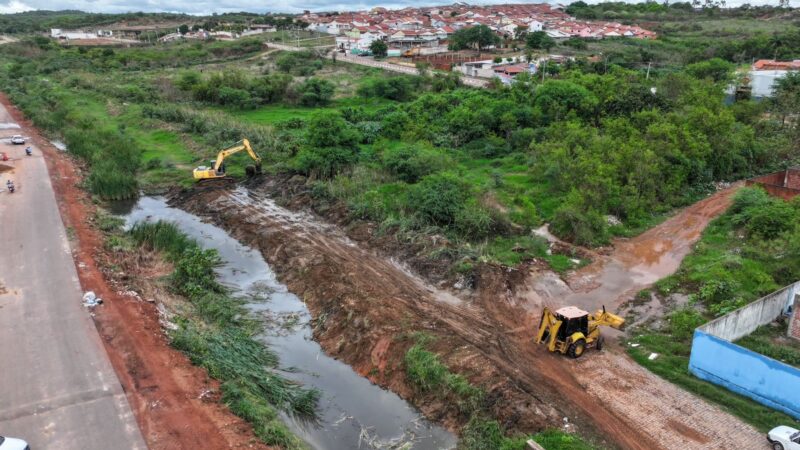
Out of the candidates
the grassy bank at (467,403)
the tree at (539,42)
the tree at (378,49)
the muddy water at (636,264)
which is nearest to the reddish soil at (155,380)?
the grassy bank at (467,403)

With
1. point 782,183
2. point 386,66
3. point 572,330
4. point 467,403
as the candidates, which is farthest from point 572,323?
point 386,66

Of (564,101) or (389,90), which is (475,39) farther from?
(564,101)

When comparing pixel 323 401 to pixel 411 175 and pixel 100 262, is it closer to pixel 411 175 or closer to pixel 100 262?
pixel 100 262

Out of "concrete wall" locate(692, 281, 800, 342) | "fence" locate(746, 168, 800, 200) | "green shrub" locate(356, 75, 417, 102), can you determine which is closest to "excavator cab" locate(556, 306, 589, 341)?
"concrete wall" locate(692, 281, 800, 342)

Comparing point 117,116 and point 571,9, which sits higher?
point 571,9

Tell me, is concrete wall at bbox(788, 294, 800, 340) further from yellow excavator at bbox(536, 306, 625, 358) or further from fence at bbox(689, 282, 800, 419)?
yellow excavator at bbox(536, 306, 625, 358)

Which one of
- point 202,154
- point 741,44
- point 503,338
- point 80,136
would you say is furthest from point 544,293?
point 741,44
